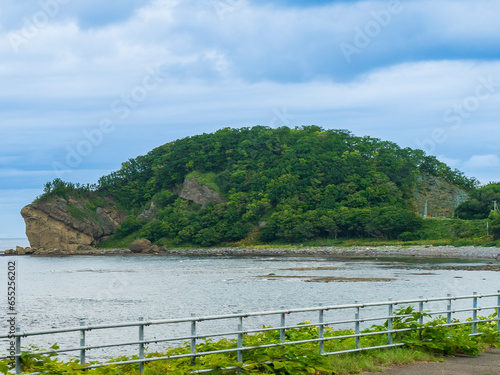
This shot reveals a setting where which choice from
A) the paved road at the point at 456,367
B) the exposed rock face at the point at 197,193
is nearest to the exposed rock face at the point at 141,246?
the exposed rock face at the point at 197,193

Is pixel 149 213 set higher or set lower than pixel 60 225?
higher

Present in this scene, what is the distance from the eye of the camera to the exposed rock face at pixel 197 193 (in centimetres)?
16525

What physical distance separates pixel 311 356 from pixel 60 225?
500 ft

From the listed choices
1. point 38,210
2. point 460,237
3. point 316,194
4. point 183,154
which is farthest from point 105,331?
point 183,154

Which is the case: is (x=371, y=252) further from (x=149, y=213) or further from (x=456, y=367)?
(x=456, y=367)

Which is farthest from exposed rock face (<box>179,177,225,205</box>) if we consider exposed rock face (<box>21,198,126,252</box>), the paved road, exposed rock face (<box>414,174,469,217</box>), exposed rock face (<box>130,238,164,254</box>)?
the paved road

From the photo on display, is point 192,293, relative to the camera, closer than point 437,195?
Yes

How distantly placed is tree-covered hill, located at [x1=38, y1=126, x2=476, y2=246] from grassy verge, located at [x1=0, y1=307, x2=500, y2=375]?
371 ft

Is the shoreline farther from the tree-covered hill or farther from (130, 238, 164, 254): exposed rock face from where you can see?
the tree-covered hill

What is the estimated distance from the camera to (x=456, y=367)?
487 inches

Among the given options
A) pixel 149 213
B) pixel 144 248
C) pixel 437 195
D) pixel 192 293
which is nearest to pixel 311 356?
pixel 192 293

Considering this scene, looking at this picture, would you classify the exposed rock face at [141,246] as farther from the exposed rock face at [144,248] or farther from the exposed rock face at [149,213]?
the exposed rock face at [149,213]

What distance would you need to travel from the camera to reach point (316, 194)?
493ft

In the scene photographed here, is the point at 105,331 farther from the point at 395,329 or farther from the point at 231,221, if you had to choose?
the point at 231,221
